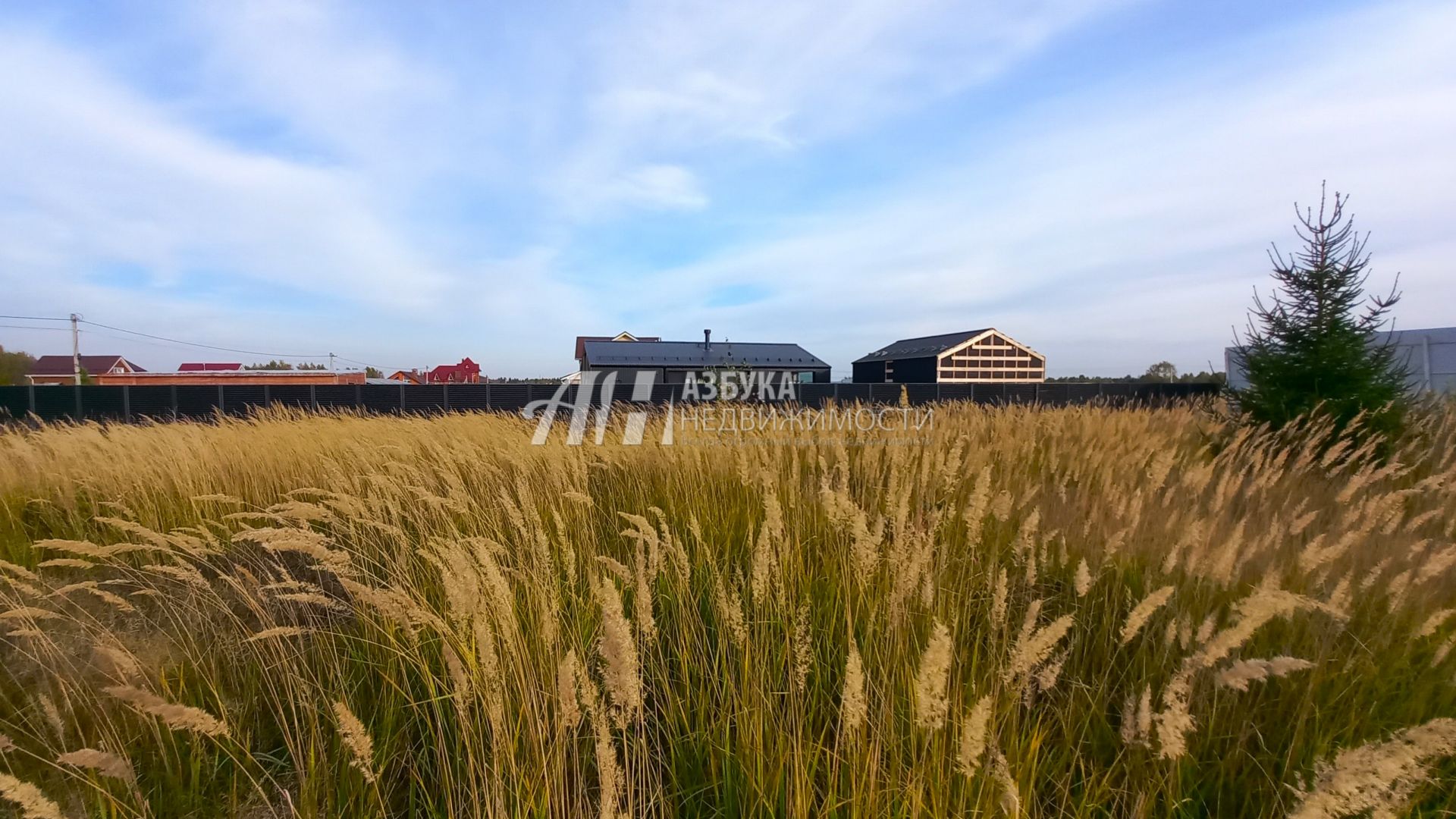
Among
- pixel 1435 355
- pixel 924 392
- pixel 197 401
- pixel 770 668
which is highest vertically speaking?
pixel 1435 355

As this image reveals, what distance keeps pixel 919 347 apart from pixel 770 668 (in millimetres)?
38592

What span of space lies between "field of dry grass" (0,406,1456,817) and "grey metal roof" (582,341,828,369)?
24.9 meters

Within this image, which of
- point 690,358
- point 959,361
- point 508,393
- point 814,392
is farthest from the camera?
point 959,361

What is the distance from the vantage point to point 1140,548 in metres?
2.18

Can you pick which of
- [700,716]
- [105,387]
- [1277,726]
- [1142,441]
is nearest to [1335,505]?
[1142,441]

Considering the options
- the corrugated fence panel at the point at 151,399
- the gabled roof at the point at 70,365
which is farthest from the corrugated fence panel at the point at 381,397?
the gabled roof at the point at 70,365

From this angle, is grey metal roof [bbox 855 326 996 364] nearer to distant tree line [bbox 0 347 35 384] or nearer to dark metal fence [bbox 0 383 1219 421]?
dark metal fence [bbox 0 383 1219 421]

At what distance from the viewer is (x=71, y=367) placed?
45688 millimetres

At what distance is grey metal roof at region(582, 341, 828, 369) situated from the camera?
28.7m

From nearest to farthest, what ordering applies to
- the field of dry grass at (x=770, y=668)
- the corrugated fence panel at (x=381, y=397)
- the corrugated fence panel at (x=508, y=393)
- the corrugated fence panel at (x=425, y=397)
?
the field of dry grass at (x=770, y=668), the corrugated fence panel at (x=381, y=397), the corrugated fence panel at (x=425, y=397), the corrugated fence panel at (x=508, y=393)

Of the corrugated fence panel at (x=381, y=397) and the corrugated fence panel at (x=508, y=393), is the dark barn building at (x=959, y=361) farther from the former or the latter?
the corrugated fence panel at (x=381, y=397)

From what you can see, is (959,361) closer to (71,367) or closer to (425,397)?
(425,397)

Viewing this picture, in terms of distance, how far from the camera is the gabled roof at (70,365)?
44.7 meters

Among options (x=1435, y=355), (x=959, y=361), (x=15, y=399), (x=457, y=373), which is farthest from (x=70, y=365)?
(x=1435, y=355)
